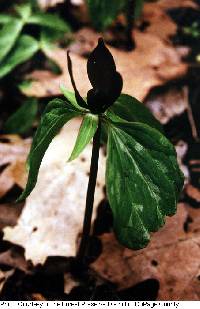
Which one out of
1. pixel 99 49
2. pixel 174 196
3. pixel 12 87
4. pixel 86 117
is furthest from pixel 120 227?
pixel 12 87

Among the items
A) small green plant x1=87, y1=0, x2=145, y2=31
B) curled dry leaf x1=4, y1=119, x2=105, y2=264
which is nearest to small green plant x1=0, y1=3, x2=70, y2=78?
small green plant x1=87, y1=0, x2=145, y2=31

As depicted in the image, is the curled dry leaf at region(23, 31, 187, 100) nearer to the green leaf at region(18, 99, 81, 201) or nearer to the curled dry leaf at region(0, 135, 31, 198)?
the curled dry leaf at region(0, 135, 31, 198)

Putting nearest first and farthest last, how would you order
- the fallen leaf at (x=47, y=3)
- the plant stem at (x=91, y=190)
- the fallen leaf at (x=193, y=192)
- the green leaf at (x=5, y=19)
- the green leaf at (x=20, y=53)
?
the plant stem at (x=91, y=190) → the fallen leaf at (x=193, y=192) → the green leaf at (x=20, y=53) → the green leaf at (x=5, y=19) → the fallen leaf at (x=47, y=3)

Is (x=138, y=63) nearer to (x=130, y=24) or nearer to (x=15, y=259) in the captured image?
(x=130, y=24)

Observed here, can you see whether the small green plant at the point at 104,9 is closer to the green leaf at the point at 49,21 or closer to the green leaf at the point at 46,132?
the green leaf at the point at 49,21

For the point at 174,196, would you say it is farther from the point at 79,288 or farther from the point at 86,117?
the point at 79,288

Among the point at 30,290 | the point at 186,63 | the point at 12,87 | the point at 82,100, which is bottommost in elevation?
the point at 30,290

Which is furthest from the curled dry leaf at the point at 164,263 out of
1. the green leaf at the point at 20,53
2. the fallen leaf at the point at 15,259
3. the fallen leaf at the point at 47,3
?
the fallen leaf at the point at 47,3
